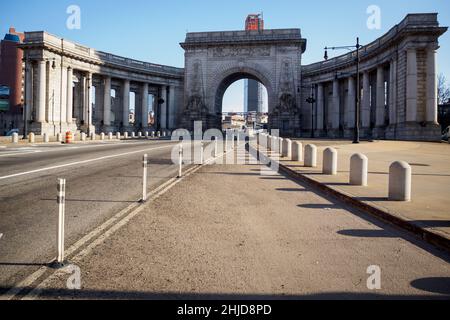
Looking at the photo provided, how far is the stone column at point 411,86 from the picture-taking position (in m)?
40.5

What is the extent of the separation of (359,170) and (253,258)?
7004 millimetres

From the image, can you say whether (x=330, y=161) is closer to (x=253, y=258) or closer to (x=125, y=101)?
(x=253, y=258)

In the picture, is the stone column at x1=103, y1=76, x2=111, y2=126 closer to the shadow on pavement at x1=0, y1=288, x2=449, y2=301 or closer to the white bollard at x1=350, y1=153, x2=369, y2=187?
the white bollard at x1=350, y1=153, x2=369, y2=187

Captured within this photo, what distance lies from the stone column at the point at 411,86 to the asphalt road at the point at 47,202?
32.7m

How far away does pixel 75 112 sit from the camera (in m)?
63.2

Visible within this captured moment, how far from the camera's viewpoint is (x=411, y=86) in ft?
134

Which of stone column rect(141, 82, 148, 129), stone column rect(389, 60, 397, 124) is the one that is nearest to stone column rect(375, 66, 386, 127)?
stone column rect(389, 60, 397, 124)

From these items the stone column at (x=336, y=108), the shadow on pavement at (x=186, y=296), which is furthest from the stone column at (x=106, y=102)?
the shadow on pavement at (x=186, y=296)

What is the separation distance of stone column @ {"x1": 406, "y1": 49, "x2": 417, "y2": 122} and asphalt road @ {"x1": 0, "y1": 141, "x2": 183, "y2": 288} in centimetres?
3268

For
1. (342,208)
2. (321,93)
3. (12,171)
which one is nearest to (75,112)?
(321,93)

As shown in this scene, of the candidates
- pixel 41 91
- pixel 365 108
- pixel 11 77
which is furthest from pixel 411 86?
pixel 11 77

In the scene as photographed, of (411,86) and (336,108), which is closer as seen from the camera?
(411,86)

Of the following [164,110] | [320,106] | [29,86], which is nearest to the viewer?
[29,86]

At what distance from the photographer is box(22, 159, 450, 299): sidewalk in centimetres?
433
